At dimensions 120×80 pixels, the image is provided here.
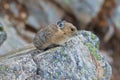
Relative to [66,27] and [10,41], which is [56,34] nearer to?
[66,27]

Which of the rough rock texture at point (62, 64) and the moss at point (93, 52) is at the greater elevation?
the moss at point (93, 52)

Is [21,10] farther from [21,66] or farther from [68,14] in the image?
[21,66]

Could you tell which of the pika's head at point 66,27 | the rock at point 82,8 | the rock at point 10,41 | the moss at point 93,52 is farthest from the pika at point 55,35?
the rock at point 82,8

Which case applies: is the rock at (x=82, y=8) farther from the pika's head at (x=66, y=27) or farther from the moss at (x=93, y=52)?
Answer: the pika's head at (x=66, y=27)

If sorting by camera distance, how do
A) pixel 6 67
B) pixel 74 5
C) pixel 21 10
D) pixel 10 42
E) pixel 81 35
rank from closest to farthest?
pixel 6 67, pixel 81 35, pixel 10 42, pixel 21 10, pixel 74 5

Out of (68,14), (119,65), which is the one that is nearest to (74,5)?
(68,14)

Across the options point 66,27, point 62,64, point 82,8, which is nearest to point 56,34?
point 66,27
